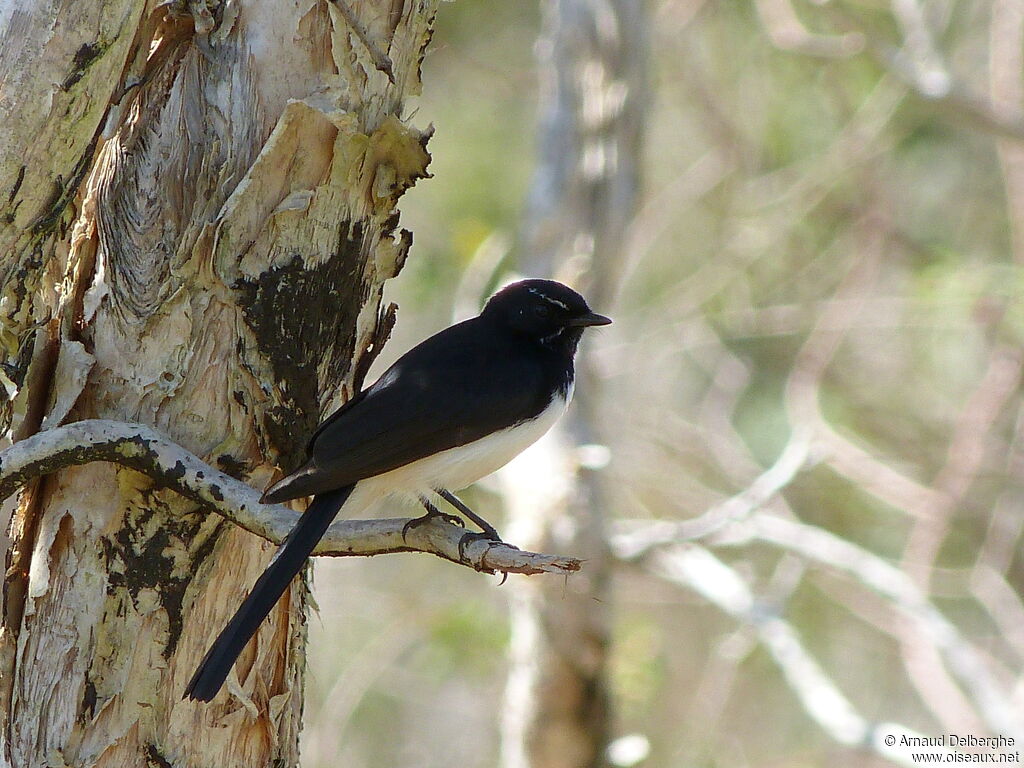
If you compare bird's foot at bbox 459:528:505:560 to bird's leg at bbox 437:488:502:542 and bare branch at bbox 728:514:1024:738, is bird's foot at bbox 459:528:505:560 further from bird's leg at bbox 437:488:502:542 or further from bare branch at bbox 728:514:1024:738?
bare branch at bbox 728:514:1024:738

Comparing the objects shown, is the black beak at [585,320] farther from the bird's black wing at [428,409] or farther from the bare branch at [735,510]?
the bare branch at [735,510]

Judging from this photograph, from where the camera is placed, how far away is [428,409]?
11.0 ft

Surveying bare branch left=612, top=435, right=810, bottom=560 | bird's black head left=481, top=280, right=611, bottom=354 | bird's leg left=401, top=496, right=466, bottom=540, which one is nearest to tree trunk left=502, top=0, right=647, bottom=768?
bare branch left=612, top=435, right=810, bottom=560

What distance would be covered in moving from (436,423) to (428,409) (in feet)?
0.16

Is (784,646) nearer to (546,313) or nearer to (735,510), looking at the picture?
(735,510)

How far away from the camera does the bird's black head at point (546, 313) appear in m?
3.91

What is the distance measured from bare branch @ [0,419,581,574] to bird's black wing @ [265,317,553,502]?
80mm

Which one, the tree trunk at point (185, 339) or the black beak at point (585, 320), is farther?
the black beak at point (585, 320)

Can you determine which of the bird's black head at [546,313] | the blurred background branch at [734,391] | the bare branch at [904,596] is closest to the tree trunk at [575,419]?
the blurred background branch at [734,391]

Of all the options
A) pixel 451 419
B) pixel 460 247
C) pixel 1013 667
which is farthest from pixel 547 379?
pixel 1013 667

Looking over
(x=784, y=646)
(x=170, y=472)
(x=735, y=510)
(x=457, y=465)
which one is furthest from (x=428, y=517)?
(x=784, y=646)

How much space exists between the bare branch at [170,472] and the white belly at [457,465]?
0.55 meters

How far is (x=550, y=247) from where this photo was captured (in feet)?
19.6

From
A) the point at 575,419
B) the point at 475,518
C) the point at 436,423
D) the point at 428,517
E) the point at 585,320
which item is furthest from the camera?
the point at 575,419
